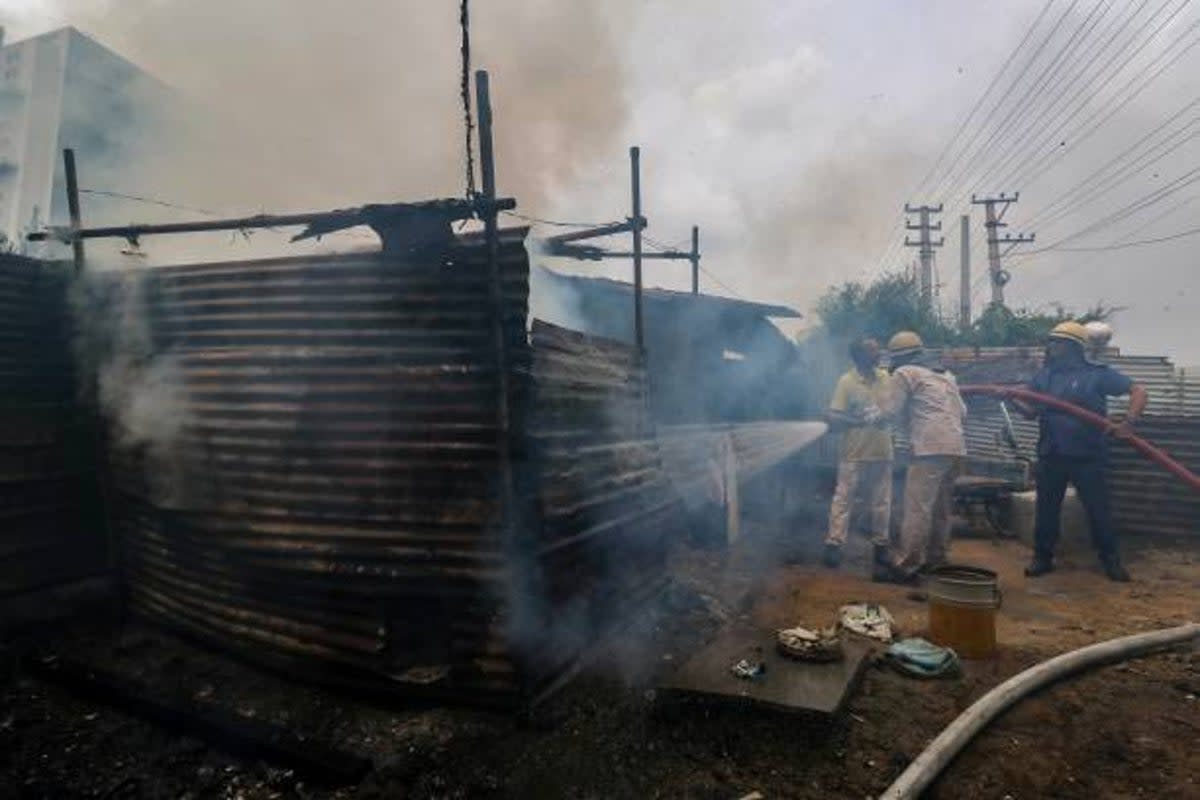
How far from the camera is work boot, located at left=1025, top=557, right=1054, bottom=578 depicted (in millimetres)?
7496

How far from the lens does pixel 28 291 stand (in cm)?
594

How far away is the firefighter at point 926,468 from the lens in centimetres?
726

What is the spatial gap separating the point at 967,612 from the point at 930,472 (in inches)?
94.2

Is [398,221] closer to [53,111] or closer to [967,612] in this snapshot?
[967,612]

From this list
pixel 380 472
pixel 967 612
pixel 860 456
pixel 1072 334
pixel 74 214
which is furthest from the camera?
pixel 860 456

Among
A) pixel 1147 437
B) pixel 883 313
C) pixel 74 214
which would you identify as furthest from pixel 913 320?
pixel 74 214

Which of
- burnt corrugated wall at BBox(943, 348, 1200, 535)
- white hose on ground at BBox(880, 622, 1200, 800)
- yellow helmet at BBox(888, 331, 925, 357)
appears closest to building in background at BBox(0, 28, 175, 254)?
yellow helmet at BBox(888, 331, 925, 357)

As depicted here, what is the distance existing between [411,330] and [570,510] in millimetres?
1585

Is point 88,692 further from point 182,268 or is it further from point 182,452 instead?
point 182,268

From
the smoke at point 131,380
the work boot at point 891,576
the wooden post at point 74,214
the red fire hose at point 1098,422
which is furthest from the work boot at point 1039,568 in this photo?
the wooden post at point 74,214

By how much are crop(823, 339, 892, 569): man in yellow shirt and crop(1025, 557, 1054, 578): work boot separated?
1646 mm

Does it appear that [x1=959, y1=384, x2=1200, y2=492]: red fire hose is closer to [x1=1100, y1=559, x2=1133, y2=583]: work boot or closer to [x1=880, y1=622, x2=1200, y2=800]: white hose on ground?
[x1=1100, y1=559, x2=1133, y2=583]: work boot

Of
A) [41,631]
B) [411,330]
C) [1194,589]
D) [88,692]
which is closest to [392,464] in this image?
[411,330]

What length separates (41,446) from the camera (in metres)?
5.81
